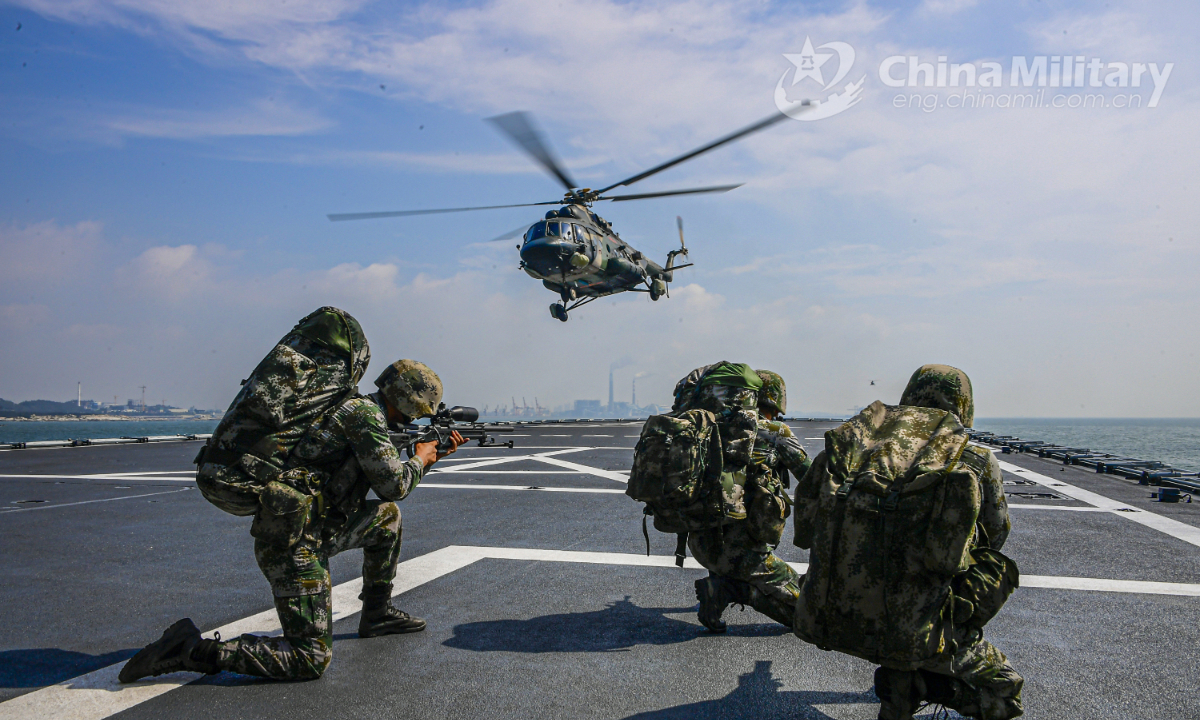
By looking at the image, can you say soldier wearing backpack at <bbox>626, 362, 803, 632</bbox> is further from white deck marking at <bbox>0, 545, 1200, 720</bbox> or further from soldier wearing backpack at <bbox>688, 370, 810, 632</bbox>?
white deck marking at <bbox>0, 545, 1200, 720</bbox>

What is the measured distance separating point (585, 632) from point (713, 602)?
2.81 ft

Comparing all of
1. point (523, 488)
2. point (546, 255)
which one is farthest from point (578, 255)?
point (523, 488)

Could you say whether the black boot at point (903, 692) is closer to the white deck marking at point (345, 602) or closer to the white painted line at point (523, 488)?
the white deck marking at point (345, 602)

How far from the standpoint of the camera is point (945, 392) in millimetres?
3197

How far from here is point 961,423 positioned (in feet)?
10.3

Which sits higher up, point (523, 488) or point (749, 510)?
point (749, 510)

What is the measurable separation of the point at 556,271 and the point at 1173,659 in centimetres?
1724

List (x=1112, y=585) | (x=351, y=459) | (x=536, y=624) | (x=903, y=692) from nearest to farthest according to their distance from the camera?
(x=903, y=692), (x=351, y=459), (x=536, y=624), (x=1112, y=585)

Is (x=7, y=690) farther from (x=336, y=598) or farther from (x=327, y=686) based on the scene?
(x=336, y=598)

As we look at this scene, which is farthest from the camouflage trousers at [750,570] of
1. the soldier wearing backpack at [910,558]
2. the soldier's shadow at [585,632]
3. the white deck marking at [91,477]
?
the white deck marking at [91,477]

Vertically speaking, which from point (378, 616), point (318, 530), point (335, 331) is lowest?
point (378, 616)

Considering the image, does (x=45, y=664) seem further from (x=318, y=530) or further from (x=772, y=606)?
(x=772, y=606)

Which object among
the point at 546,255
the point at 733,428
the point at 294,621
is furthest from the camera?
the point at 546,255

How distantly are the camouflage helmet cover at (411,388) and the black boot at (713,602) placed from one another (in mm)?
A: 2131
